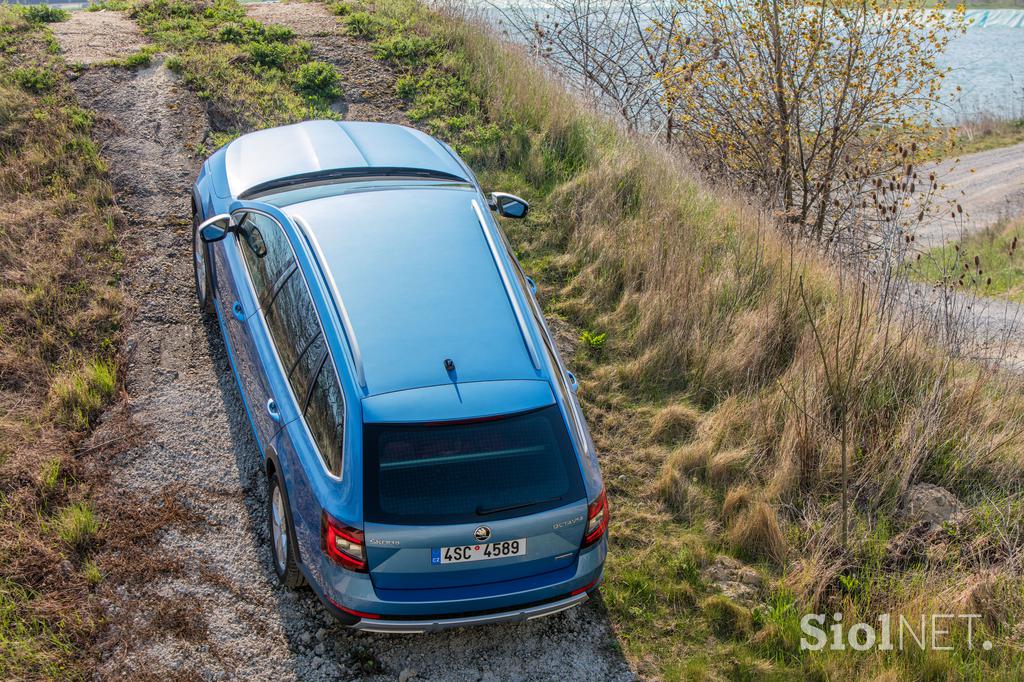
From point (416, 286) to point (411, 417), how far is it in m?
1.01

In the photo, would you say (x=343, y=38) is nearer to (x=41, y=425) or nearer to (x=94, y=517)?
(x=41, y=425)

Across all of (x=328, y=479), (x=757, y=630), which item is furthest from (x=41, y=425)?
(x=757, y=630)

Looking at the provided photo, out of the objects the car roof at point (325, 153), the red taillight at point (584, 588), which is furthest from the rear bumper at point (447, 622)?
the car roof at point (325, 153)

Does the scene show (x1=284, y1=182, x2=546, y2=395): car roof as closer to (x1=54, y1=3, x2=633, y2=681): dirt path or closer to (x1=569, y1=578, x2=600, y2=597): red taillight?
(x1=569, y1=578, x2=600, y2=597): red taillight

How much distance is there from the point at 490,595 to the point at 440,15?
10788 mm

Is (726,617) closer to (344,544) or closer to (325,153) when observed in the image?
(344,544)

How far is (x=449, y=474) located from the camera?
4.41 meters

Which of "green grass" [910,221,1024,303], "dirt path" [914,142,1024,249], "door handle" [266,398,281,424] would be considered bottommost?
"dirt path" [914,142,1024,249]

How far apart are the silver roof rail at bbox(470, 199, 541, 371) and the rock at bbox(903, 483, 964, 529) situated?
2921 millimetres

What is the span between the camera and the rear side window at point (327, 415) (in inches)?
180

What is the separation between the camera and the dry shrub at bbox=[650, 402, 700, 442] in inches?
269

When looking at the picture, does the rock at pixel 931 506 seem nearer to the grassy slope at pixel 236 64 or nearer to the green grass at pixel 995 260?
the grassy slope at pixel 236 64

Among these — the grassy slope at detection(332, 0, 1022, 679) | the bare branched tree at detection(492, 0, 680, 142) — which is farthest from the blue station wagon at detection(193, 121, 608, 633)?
the bare branched tree at detection(492, 0, 680, 142)
